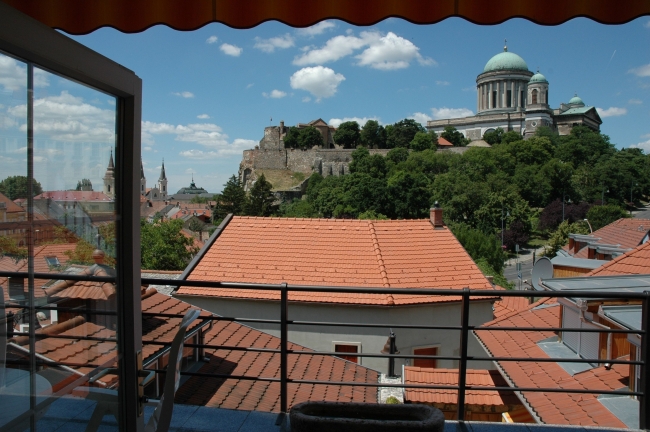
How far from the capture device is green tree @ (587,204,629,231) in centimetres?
4697

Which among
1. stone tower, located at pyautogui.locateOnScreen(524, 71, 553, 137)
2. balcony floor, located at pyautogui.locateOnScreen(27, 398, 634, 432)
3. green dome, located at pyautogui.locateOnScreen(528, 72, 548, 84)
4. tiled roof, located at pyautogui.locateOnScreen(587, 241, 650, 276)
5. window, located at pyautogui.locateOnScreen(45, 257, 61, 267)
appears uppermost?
green dome, located at pyautogui.locateOnScreen(528, 72, 548, 84)

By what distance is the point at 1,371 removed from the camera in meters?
1.03

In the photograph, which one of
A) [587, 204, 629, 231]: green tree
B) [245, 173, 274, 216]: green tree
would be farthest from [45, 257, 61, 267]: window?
[245, 173, 274, 216]: green tree

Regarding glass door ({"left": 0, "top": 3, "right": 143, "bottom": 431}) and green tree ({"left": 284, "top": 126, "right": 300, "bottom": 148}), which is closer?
glass door ({"left": 0, "top": 3, "right": 143, "bottom": 431})

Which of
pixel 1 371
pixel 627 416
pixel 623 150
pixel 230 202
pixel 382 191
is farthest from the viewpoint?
pixel 623 150

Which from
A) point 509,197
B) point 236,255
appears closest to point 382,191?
point 509,197

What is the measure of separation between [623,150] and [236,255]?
66.0 m

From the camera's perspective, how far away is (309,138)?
7419 cm

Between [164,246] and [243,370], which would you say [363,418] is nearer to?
[243,370]

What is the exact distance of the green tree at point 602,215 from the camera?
46969 mm

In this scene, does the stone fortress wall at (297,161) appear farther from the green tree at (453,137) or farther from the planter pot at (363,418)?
the planter pot at (363,418)

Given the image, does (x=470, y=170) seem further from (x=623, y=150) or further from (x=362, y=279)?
(x=362, y=279)

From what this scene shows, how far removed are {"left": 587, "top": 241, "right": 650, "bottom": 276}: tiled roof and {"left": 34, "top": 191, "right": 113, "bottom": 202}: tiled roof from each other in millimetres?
9038

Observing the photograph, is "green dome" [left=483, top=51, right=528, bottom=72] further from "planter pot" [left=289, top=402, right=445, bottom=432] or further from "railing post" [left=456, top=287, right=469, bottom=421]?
"planter pot" [left=289, top=402, right=445, bottom=432]
